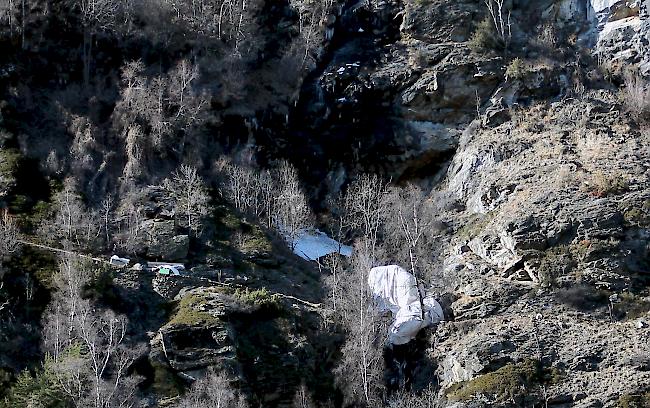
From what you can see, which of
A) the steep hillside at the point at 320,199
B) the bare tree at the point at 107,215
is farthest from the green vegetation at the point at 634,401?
the bare tree at the point at 107,215

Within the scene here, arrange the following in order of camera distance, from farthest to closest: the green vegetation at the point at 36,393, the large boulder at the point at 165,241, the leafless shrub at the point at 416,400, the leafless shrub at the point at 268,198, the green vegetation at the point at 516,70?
the green vegetation at the point at 516,70, the leafless shrub at the point at 268,198, the large boulder at the point at 165,241, the leafless shrub at the point at 416,400, the green vegetation at the point at 36,393

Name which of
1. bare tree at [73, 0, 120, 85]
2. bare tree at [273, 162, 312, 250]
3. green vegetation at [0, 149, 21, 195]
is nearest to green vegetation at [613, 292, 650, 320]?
bare tree at [273, 162, 312, 250]

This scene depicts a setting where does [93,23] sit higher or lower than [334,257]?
higher

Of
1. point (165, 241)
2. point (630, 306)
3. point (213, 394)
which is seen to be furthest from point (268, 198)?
point (630, 306)

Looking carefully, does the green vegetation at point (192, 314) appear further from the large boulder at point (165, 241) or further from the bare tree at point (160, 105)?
the bare tree at point (160, 105)

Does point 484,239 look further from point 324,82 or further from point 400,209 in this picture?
point 324,82

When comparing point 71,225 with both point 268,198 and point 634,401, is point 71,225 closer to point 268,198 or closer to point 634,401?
point 268,198

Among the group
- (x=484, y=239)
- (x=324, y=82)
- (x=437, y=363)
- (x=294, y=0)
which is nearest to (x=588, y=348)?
(x=437, y=363)

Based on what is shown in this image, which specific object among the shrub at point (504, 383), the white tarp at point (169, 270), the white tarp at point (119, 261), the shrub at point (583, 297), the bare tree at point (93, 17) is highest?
the bare tree at point (93, 17)
